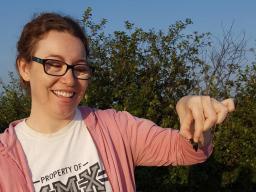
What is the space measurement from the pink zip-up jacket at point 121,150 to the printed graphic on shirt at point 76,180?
0.16 feet

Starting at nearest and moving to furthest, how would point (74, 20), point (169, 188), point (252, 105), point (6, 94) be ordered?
point (74, 20) < point (169, 188) < point (252, 105) < point (6, 94)

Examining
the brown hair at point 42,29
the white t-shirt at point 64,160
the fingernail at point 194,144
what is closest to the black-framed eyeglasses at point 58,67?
the brown hair at point 42,29

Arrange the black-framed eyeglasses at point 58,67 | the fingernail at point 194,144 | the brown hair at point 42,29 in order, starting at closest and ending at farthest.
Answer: the fingernail at point 194,144
the black-framed eyeglasses at point 58,67
the brown hair at point 42,29

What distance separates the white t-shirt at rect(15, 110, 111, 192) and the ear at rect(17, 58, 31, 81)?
25cm

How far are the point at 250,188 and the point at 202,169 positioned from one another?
1.87ft

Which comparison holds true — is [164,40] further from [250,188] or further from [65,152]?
[65,152]

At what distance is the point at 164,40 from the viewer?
6.01 metres

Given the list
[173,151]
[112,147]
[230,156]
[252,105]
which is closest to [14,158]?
[112,147]

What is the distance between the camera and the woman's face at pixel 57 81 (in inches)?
92.4

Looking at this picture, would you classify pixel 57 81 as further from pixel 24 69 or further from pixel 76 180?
pixel 76 180

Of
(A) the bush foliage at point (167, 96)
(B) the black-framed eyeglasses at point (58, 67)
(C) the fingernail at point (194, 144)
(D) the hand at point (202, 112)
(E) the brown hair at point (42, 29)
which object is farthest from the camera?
(A) the bush foliage at point (167, 96)

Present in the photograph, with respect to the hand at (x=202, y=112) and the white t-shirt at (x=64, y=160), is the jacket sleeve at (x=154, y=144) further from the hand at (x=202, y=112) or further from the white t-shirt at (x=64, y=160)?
the hand at (x=202, y=112)

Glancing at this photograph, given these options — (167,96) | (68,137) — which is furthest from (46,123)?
(167,96)

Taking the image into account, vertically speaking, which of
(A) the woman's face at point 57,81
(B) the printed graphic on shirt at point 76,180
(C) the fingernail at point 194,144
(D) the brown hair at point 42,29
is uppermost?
(D) the brown hair at point 42,29
